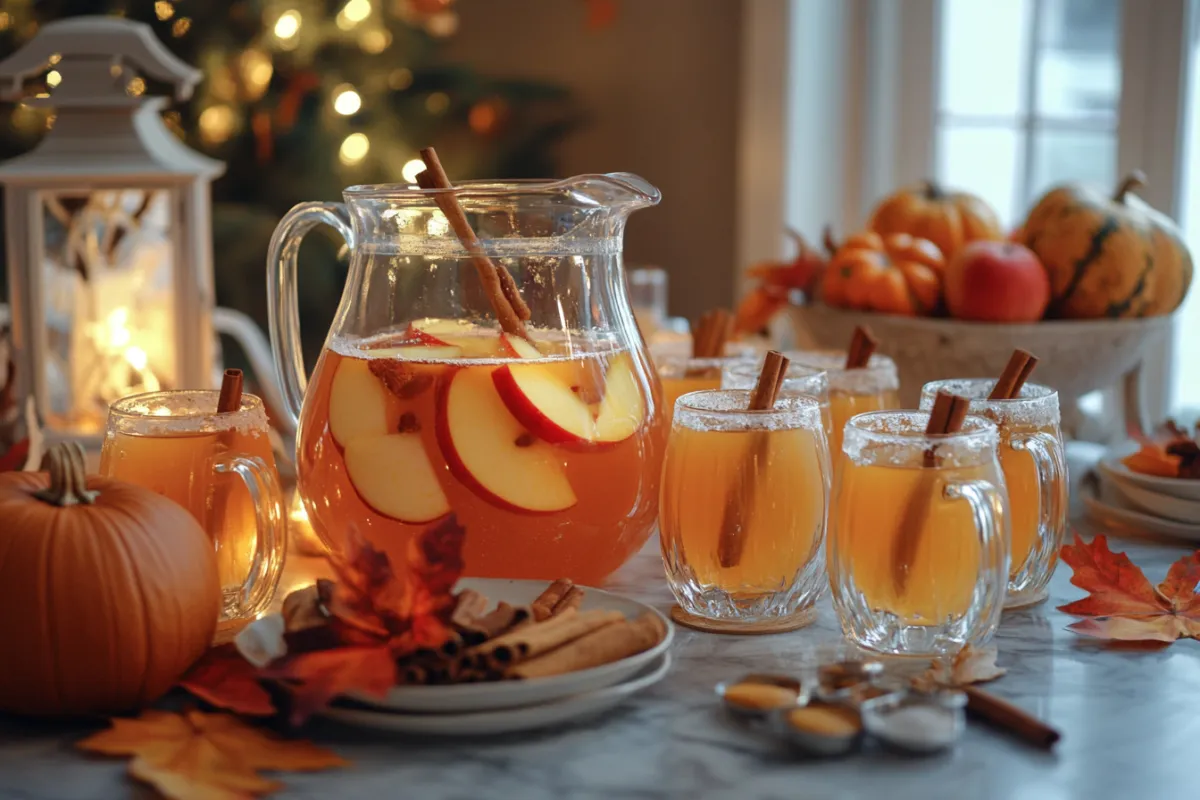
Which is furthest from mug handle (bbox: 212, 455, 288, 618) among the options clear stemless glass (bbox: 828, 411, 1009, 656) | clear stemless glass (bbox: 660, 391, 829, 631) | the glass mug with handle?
clear stemless glass (bbox: 828, 411, 1009, 656)

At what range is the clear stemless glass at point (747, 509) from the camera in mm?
918

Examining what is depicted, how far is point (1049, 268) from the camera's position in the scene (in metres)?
1.63

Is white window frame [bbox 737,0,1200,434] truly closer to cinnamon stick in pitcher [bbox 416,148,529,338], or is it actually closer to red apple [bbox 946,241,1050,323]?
red apple [bbox 946,241,1050,323]

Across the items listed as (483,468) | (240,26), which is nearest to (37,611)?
(483,468)

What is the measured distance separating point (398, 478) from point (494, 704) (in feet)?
0.73

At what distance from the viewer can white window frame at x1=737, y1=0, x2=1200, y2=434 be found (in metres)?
2.86

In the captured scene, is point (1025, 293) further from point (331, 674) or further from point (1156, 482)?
point (331, 674)

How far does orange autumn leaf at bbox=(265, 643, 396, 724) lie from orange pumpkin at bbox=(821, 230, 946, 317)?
3.32ft

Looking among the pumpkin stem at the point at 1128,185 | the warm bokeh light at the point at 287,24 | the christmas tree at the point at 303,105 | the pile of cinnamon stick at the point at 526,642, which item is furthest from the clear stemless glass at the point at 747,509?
the warm bokeh light at the point at 287,24

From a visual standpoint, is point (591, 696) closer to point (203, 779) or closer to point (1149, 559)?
point (203, 779)

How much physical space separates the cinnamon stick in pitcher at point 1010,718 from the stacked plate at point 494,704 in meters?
0.19

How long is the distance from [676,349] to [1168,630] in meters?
0.69

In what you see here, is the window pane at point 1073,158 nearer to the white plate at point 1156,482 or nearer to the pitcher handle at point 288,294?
the white plate at point 1156,482

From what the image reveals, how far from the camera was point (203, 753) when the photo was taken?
734 mm
